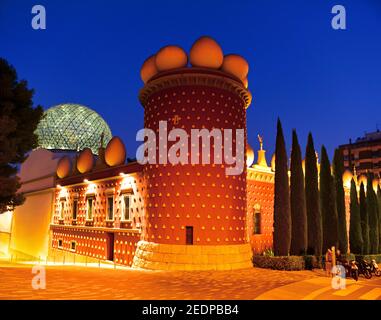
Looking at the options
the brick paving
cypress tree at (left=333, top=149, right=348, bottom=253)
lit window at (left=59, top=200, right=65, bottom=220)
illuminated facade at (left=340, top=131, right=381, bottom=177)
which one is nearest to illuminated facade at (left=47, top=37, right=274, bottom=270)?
the brick paving

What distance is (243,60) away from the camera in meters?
20.1

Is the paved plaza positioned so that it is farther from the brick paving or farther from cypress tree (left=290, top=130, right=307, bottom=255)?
cypress tree (left=290, top=130, right=307, bottom=255)

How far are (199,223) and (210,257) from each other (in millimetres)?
1850

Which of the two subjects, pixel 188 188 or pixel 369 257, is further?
pixel 369 257

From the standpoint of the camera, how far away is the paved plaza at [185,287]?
33.5 ft

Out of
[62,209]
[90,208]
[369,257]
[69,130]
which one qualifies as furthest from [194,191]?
[69,130]

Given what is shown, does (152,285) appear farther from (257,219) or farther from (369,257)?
(369,257)

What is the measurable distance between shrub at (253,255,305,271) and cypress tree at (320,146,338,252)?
10.2 feet

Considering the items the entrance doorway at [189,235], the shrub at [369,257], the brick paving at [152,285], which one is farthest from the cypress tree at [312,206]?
the entrance doorway at [189,235]

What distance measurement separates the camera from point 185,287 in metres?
12.3

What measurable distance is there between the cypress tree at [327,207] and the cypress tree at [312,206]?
84 cm

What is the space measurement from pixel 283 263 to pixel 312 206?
4.28 meters

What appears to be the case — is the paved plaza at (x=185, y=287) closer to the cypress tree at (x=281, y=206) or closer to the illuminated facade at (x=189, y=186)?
the illuminated facade at (x=189, y=186)
